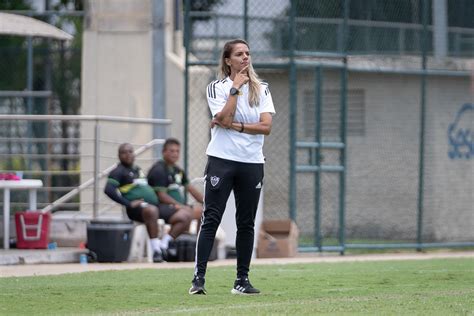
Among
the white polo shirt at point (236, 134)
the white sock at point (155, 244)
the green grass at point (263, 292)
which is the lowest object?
the white sock at point (155, 244)

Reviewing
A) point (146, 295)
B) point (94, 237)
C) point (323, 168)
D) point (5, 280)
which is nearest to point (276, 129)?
point (323, 168)

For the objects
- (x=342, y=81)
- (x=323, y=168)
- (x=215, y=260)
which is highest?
(x=342, y=81)

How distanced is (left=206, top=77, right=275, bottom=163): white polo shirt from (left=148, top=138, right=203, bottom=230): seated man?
591 cm

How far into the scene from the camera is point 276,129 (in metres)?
17.4

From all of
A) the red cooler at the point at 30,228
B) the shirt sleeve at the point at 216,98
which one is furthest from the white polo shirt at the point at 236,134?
the red cooler at the point at 30,228

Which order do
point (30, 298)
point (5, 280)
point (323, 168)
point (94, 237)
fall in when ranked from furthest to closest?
point (323, 168) < point (94, 237) < point (5, 280) < point (30, 298)

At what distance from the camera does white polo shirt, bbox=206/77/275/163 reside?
8.57 meters

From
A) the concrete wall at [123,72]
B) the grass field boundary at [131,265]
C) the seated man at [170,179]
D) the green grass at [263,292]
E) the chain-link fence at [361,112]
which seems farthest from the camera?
the concrete wall at [123,72]

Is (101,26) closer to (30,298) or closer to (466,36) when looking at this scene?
(466,36)

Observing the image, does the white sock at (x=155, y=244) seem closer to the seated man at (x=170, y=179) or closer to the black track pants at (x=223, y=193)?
the seated man at (x=170, y=179)

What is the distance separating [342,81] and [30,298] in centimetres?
807

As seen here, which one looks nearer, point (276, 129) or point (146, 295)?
point (146, 295)

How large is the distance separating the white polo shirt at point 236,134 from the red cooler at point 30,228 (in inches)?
240

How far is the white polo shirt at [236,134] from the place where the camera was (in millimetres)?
8570
